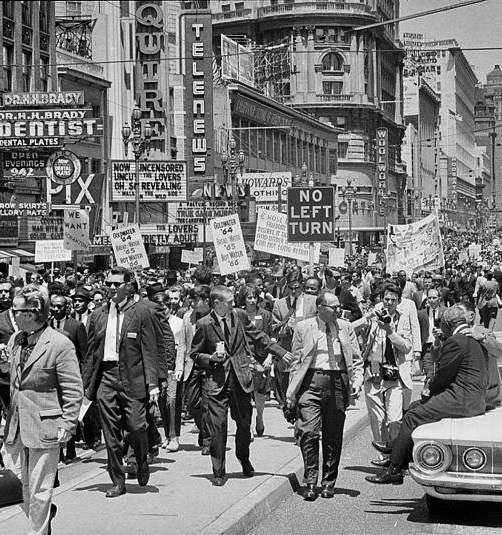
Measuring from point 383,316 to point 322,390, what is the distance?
134cm

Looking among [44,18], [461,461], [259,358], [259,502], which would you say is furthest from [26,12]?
[461,461]

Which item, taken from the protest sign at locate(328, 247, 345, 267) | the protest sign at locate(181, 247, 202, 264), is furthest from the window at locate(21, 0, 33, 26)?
the protest sign at locate(328, 247, 345, 267)

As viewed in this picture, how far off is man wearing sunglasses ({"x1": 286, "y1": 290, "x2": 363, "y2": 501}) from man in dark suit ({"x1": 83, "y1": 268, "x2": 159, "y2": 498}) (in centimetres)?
126

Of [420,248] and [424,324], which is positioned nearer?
[424,324]

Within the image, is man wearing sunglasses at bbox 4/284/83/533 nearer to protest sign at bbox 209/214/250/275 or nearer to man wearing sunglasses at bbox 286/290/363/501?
man wearing sunglasses at bbox 286/290/363/501

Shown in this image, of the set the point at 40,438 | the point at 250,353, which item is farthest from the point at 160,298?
the point at 40,438

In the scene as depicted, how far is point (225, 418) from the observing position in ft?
35.9

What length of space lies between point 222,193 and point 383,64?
284ft

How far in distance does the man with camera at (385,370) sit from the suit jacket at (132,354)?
249cm

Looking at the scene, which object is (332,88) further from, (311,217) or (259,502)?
(259,502)

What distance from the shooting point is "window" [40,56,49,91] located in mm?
56138

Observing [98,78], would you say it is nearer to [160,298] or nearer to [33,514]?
[160,298]

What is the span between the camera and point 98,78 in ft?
208

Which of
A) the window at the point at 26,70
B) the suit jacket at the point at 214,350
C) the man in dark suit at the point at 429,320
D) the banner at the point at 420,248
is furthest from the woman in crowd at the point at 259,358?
the window at the point at 26,70
